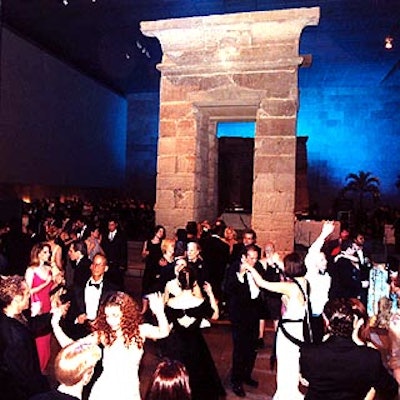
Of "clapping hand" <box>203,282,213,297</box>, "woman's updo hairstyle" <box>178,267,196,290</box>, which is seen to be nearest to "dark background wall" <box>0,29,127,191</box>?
"clapping hand" <box>203,282,213,297</box>

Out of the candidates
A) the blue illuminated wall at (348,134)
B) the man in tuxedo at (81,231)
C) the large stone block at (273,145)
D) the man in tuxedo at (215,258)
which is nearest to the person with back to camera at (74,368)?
the man in tuxedo at (215,258)

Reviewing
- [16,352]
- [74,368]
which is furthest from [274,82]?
[74,368]

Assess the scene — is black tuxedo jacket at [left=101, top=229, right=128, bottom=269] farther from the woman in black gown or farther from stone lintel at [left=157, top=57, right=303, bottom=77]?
the woman in black gown

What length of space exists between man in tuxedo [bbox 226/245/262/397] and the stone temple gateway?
10.0ft

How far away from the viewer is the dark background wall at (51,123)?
1585 centimetres

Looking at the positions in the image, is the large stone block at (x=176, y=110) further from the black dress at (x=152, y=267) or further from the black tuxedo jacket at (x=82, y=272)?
the black tuxedo jacket at (x=82, y=272)

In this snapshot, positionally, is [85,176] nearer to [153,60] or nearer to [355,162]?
[153,60]

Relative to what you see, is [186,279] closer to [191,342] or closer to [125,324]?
[191,342]

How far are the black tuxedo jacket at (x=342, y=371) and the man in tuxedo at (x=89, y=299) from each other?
235 cm

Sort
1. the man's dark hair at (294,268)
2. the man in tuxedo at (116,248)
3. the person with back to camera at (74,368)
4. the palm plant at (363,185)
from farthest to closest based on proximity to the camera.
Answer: the palm plant at (363,185) → the man in tuxedo at (116,248) → the man's dark hair at (294,268) → the person with back to camera at (74,368)

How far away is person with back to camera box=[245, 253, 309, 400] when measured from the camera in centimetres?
385

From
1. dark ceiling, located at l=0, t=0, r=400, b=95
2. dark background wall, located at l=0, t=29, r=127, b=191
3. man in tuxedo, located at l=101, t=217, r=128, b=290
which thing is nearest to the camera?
man in tuxedo, located at l=101, t=217, r=128, b=290

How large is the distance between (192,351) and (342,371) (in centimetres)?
157

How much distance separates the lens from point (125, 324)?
3098 millimetres
